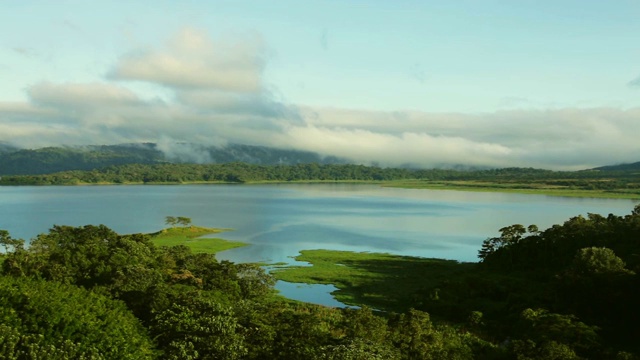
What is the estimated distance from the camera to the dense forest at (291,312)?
91.8 ft

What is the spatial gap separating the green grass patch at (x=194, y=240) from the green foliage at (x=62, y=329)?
227 ft

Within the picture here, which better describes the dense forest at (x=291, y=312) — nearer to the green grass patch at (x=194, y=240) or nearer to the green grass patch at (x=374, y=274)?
the green grass patch at (x=374, y=274)

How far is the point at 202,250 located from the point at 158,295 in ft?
209

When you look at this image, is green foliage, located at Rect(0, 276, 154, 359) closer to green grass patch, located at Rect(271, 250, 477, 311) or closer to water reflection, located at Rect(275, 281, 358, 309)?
water reflection, located at Rect(275, 281, 358, 309)

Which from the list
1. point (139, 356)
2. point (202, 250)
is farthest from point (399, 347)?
point (202, 250)

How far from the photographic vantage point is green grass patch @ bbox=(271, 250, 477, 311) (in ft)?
222

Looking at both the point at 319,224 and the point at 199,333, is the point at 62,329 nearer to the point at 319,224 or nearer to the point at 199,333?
the point at 199,333

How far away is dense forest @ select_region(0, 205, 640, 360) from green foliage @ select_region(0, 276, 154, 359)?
0.23 ft

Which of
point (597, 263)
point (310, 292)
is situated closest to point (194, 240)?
point (310, 292)

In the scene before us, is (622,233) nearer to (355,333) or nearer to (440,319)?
(440,319)

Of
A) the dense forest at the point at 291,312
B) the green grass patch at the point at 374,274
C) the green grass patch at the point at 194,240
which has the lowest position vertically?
the green grass patch at the point at 374,274

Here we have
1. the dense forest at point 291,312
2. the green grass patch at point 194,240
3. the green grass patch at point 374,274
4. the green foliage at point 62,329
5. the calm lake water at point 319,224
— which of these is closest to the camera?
the green foliage at point 62,329

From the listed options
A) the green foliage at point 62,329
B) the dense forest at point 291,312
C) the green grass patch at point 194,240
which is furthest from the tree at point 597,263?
the green grass patch at point 194,240

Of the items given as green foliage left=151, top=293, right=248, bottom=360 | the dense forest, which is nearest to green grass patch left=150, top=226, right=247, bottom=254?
the dense forest
